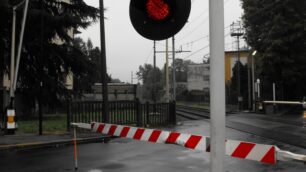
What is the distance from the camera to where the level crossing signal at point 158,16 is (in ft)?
15.5

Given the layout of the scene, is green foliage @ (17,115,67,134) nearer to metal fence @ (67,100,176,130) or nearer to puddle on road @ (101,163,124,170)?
metal fence @ (67,100,176,130)

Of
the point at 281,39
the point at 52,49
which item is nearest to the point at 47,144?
the point at 52,49

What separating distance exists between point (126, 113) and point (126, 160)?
10.7 m

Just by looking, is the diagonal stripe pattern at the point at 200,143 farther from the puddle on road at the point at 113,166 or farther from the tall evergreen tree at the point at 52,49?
the tall evergreen tree at the point at 52,49

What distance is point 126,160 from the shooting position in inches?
451

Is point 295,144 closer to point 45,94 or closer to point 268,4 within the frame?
point 45,94

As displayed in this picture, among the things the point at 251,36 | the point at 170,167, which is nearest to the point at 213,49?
the point at 170,167

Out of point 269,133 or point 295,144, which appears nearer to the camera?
point 295,144

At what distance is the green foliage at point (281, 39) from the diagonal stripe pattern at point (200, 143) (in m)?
33.7

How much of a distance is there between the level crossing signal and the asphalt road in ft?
18.0

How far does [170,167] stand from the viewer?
33.5ft

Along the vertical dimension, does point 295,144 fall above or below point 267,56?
below

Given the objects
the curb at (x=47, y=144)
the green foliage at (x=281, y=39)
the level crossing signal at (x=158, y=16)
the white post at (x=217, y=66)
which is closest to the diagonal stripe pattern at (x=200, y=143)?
the white post at (x=217, y=66)

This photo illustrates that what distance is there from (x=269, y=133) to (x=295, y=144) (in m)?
4.11
